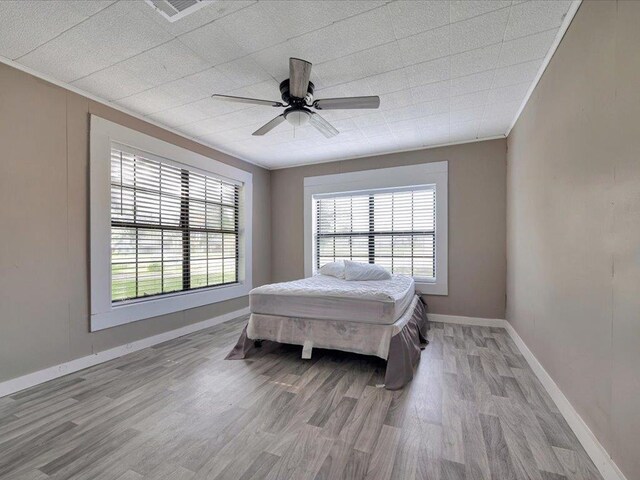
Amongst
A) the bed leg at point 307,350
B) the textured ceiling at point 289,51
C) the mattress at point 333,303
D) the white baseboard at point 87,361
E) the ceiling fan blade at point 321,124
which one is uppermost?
Answer: the textured ceiling at point 289,51

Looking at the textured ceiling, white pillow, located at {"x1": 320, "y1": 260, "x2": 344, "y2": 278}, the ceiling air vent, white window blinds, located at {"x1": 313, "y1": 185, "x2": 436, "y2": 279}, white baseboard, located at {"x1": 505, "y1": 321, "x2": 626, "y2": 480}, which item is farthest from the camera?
white window blinds, located at {"x1": 313, "y1": 185, "x2": 436, "y2": 279}

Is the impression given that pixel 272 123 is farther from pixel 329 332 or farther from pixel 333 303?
pixel 329 332

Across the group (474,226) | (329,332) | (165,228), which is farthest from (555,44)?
(165,228)

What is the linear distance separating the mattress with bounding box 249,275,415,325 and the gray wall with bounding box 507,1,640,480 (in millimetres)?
1148

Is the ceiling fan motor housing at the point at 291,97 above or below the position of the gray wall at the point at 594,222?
above

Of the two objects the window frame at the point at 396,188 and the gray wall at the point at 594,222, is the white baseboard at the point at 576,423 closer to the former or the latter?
the gray wall at the point at 594,222

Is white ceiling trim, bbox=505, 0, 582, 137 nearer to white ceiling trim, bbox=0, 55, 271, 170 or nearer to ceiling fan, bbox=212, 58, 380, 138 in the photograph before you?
ceiling fan, bbox=212, 58, 380, 138

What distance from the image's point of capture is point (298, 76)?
199 cm

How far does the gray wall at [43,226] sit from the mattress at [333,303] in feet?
5.19

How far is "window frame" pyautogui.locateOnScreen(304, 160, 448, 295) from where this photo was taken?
13.3ft

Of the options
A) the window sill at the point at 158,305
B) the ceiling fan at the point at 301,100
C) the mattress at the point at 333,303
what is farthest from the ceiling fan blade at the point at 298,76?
the window sill at the point at 158,305

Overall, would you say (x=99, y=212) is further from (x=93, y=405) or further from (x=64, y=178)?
(x=93, y=405)

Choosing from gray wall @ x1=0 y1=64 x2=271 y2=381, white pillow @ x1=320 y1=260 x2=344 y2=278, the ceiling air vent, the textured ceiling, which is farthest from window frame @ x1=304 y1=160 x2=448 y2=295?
the ceiling air vent

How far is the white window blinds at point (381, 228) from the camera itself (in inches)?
168
